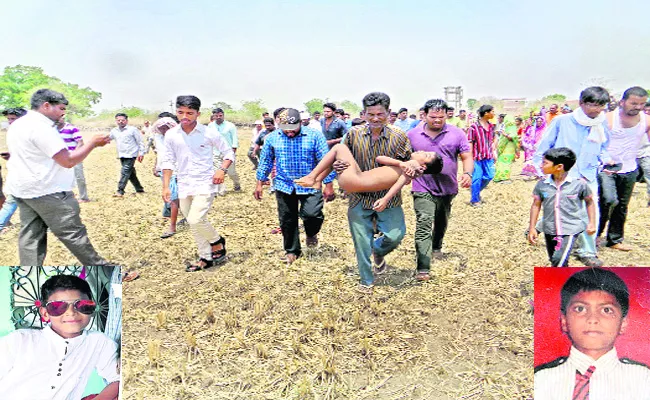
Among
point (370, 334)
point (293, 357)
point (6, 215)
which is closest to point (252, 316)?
point (293, 357)

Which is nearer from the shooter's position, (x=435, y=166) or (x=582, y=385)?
(x=582, y=385)

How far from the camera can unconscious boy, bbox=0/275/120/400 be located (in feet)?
5.98

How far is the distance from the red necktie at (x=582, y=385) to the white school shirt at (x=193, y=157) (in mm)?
4012

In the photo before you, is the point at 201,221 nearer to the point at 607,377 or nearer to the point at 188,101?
the point at 188,101

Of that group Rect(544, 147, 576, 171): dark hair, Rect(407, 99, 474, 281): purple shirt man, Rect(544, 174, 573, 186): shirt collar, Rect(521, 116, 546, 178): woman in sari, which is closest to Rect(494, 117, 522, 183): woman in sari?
Rect(521, 116, 546, 178): woman in sari

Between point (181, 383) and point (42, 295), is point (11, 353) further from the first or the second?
point (181, 383)

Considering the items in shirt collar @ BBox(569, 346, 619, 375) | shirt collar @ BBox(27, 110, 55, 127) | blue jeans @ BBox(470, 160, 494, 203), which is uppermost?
shirt collar @ BBox(27, 110, 55, 127)

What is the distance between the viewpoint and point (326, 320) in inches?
147

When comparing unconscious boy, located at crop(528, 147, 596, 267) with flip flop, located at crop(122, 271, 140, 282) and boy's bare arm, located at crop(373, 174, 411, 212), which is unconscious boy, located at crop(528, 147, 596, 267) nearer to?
boy's bare arm, located at crop(373, 174, 411, 212)

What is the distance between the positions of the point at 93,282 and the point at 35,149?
8.36 feet

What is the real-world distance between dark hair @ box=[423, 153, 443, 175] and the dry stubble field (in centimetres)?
108

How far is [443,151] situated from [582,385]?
10.5ft

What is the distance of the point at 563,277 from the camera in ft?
5.63

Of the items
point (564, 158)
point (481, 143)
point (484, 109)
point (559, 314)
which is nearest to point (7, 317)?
point (559, 314)
